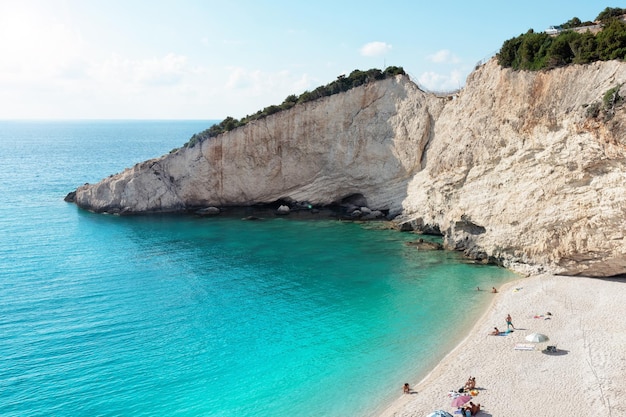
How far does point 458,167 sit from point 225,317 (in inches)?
931

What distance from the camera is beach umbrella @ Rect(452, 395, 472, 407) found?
19828 millimetres

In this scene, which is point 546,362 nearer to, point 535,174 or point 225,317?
point 535,174

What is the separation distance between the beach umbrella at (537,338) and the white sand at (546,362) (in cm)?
26

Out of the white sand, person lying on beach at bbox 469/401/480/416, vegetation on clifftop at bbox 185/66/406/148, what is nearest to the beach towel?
the white sand

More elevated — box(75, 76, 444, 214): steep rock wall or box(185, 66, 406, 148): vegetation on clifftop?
box(185, 66, 406, 148): vegetation on clifftop

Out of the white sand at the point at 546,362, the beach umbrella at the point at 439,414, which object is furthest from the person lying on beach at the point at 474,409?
the beach umbrella at the point at 439,414

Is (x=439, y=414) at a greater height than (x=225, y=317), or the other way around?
(x=225, y=317)

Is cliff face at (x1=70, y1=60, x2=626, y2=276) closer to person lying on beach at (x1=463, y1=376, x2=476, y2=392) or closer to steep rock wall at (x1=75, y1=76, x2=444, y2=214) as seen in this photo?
steep rock wall at (x1=75, y1=76, x2=444, y2=214)

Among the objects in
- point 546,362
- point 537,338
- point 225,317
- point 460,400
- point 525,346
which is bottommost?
point 460,400

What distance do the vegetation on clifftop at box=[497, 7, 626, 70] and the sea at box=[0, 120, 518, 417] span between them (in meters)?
15.7

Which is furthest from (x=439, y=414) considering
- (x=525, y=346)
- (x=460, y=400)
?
(x=525, y=346)

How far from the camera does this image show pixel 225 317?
29453mm

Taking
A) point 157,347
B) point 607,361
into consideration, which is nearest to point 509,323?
point 607,361

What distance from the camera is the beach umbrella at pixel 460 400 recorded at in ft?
65.1
